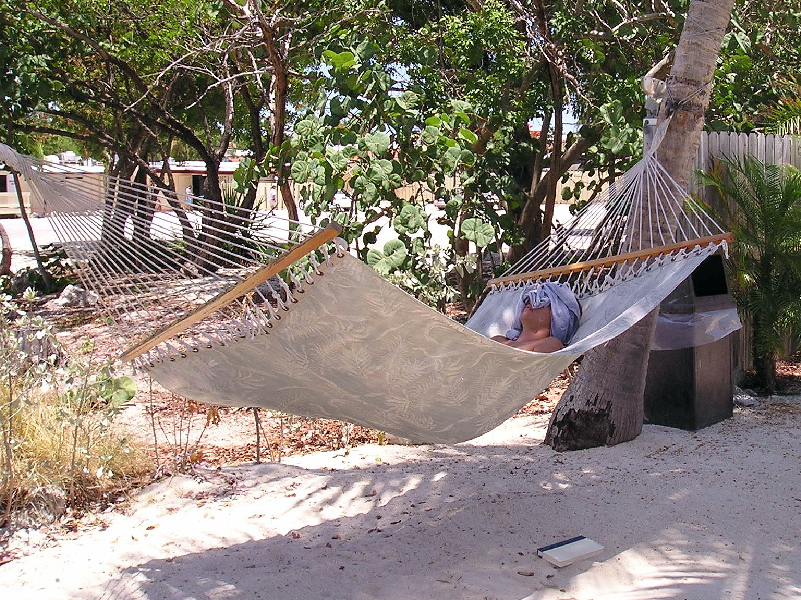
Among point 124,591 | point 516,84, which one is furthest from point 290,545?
point 516,84

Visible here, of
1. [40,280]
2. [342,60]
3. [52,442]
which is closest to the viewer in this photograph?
[52,442]

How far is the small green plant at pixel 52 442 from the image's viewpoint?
2.64m

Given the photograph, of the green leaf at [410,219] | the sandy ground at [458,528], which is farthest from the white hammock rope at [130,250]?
the green leaf at [410,219]

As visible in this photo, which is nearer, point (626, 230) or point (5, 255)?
point (626, 230)

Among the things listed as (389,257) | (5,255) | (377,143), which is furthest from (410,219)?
(5,255)

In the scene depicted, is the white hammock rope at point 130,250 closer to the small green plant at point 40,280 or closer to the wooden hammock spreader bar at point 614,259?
the wooden hammock spreader bar at point 614,259

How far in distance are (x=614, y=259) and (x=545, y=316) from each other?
0.93 ft

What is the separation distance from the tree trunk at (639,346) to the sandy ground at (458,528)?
0.27 feet

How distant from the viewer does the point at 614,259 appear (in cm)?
259

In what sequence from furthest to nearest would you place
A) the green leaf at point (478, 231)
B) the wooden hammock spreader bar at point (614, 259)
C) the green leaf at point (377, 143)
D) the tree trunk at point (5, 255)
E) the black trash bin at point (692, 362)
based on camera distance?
the tree trunk at point (5, 255)
the green leaf at point (478, 231)
the green leaf at point (377, 143)
the black trash bin at point (692, 362)
the wooden hammock spreader bar at point (614, 259)

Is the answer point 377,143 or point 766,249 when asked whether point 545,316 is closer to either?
point 377,143

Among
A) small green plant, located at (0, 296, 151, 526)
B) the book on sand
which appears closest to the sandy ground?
the book on sand

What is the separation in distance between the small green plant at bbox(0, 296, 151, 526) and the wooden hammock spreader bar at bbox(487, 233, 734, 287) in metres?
1.47

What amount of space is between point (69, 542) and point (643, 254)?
76.2 inches
